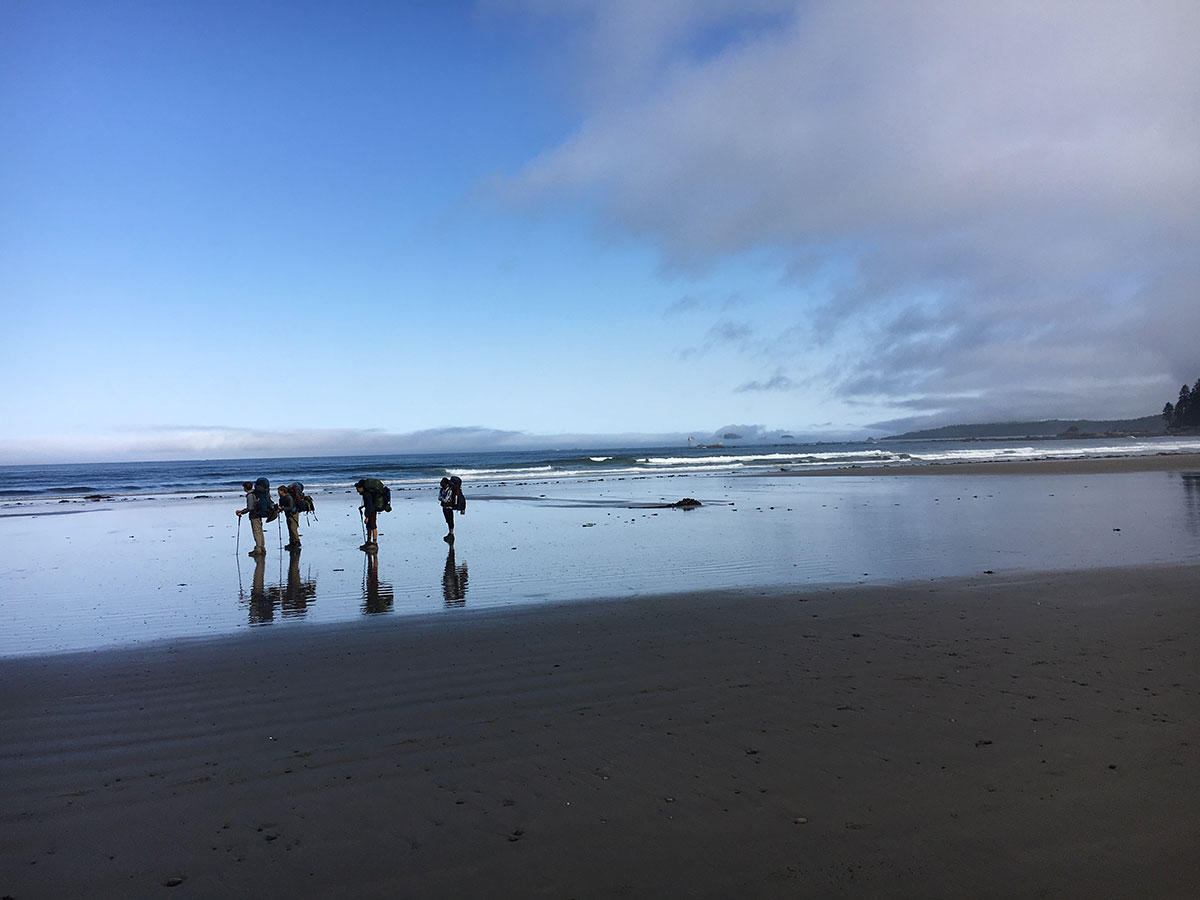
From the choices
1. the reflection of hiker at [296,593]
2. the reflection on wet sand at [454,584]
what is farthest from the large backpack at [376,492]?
the reflection on wet sand at [454,584]

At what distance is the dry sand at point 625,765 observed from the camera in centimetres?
379

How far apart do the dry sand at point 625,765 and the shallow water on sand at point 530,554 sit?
2.51m

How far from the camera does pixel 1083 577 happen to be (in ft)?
35.4

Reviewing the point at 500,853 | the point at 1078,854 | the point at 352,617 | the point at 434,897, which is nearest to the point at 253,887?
the point at 434,897

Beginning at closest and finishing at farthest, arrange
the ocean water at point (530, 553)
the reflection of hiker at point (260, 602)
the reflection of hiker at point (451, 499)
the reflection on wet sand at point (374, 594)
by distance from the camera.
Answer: the reflection of hiker at point (260, 602)
the reflection on wet sand at point (374, 594)
the ocean water at point (530, 553)
the reflection of hiker at point (451, 499)

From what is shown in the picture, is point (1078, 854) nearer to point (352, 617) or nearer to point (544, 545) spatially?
point (352, 617)

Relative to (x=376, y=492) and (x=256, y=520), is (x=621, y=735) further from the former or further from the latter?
(x=256, y=520)

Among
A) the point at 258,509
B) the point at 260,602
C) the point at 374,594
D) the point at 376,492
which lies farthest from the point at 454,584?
the point at 258,509

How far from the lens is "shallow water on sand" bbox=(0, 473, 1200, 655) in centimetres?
1075

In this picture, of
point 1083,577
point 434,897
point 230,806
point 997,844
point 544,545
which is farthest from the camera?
point 544,545

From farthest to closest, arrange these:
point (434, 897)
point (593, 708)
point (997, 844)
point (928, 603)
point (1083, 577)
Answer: point (1083, 577) < point (928, 603) < point (593, 708) < point (997, 844) < point (434, 897)

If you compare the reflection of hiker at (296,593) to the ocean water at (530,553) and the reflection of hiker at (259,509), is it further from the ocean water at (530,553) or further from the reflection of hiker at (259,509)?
the reflection of hiker at (259,509)

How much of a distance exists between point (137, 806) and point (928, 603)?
338 inches

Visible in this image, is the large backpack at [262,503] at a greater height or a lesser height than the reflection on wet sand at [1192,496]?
greater
